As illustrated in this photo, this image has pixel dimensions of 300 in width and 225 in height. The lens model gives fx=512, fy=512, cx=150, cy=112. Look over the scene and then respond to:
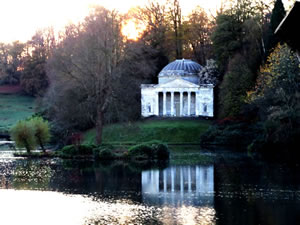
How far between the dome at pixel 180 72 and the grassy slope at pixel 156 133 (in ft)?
37.1

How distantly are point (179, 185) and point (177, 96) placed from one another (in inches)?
1818

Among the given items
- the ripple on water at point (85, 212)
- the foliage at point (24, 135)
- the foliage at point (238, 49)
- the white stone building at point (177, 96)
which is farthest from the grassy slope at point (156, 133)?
the ripple on water at point (85, 212)

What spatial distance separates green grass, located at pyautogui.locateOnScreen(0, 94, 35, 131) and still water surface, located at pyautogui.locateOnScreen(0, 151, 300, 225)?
45.2m

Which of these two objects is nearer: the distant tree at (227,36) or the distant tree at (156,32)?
the distant tree at (227,36)

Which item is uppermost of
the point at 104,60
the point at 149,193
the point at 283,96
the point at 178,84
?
the point at 178,84

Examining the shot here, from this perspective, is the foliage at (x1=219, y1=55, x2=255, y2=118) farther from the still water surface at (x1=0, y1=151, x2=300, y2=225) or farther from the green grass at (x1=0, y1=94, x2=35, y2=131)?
the green grass at (x1=0, y1=94, x2=35, y2=131)

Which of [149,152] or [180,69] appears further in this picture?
[180,69]

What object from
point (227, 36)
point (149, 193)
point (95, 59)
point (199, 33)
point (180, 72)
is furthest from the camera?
point (199, 33)

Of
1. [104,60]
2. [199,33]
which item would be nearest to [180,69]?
[199,33]

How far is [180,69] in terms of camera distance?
2975 inches

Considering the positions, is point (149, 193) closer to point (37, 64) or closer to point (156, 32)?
point (156, 32)

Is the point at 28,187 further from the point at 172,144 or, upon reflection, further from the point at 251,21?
the point at 251,21

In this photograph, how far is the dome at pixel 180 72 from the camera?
75562 mm

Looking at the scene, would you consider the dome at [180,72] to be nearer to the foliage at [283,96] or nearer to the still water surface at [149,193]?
the foliage at [283,96]
